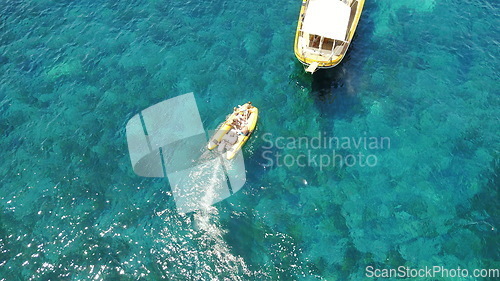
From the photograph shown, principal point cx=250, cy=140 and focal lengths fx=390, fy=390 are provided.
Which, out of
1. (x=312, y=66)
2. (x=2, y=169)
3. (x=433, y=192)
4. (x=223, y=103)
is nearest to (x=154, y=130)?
(x=223, y=103)

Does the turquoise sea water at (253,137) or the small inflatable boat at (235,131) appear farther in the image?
the small inflatable boat at (235,131)

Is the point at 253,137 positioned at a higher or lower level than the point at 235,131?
lower

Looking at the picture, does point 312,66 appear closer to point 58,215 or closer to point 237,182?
point 237,182

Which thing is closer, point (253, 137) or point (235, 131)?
point (235, 131)

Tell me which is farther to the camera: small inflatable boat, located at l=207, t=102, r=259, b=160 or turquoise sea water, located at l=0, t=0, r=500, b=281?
small inflatable boat, located at l=207, t=102, r=259, b=160
